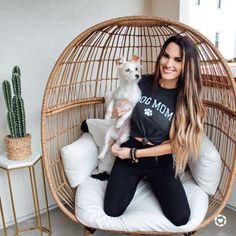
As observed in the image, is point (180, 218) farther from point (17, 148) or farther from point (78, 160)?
point (17, 148)

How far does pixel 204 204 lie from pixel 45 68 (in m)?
1.33

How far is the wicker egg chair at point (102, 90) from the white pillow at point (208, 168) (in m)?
0.07

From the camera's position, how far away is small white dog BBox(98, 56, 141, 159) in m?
1.67

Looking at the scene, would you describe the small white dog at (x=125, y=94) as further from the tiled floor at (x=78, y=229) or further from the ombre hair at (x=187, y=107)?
the tiled floor at (x=78, y=229)

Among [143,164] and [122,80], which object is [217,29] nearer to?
[122,80]

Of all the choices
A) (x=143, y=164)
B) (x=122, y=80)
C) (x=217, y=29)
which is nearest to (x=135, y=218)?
(x=143, y=164)

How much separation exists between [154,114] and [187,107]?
180 millimetres

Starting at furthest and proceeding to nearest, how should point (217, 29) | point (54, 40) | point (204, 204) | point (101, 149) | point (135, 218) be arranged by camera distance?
point (217, 29) < point (54, 40) < point (101, 149) < point (204, 204) < point (135, 218)

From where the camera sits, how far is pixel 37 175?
224 centimetres

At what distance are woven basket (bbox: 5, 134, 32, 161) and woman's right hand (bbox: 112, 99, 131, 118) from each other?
0.57 metres

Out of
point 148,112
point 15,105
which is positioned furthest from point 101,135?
point 15,105

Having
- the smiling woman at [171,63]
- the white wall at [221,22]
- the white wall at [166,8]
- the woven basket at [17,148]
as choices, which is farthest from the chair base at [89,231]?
the white wall at [221,22]

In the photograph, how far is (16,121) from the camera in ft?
5.87

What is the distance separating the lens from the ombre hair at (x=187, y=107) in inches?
61.7
